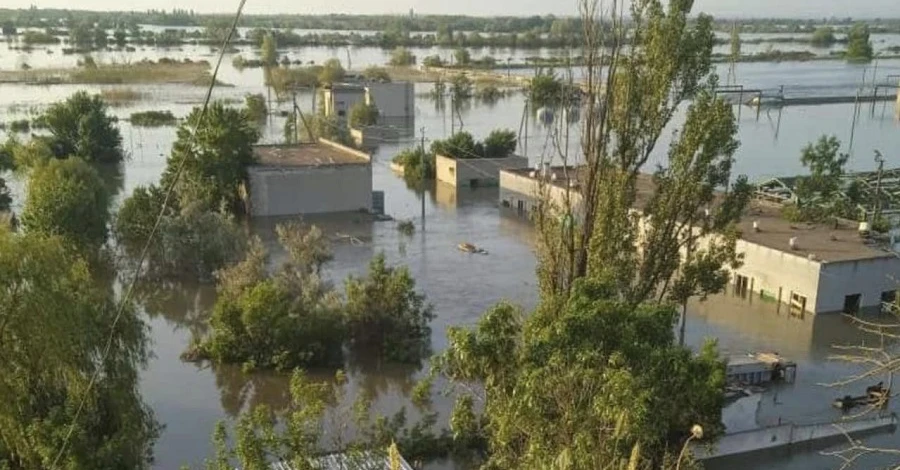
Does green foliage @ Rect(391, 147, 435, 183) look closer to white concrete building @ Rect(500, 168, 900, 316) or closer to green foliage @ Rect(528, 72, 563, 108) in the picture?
white concrete building @ Rect(500, 168, 900, 316)

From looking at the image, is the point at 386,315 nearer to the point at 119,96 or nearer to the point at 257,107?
the point at 257,107

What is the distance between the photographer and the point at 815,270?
13.2 metres

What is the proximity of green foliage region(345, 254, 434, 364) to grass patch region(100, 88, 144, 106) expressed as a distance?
30525 mm

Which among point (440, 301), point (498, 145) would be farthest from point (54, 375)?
point (498, 145)

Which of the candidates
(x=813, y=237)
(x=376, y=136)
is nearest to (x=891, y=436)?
(x=813, y=237)

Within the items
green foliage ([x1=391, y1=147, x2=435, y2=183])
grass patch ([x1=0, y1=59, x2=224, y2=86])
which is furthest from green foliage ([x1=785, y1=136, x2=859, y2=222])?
grass patch ([x1=0, y1=59, x2=224, y2=86])

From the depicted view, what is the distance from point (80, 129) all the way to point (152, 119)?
855cm

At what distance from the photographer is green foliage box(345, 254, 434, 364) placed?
1152 centimetres

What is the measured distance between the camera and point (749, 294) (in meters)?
14.4

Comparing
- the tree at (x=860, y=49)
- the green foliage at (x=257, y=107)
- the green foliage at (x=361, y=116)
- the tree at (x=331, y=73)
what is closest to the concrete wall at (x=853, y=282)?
the green foliage at (x=361, y=116)

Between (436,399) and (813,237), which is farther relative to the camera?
(813,237)

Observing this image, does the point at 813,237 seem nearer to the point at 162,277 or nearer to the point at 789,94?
the point at 162,277

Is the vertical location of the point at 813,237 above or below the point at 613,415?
below

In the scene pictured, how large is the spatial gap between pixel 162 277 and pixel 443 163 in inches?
403
